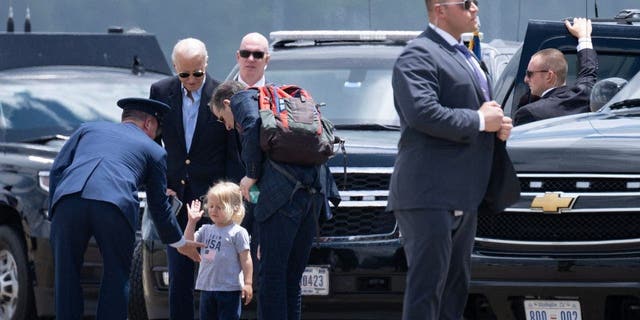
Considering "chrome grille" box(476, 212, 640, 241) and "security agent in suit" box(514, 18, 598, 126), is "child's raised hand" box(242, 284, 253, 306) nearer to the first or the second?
"chrome grille" box(476, 212, 640, 241)

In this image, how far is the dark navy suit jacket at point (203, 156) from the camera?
34.4ft

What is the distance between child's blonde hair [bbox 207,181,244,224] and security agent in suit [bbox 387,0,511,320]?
5.96ft

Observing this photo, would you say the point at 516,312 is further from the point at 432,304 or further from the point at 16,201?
the point at 16,201

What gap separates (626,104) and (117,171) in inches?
110

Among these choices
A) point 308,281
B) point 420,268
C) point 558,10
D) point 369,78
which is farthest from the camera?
point 558,10

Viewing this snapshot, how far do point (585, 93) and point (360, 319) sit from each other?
207 cm

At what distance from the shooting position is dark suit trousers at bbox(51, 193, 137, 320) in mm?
9461

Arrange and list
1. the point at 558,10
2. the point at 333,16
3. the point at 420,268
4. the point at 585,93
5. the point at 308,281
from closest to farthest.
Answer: the point at 420,268 → the point at 308,281 → the point at 585,93 → the point at 558,10 → the point at 333,16

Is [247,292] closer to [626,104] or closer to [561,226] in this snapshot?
[561,226]

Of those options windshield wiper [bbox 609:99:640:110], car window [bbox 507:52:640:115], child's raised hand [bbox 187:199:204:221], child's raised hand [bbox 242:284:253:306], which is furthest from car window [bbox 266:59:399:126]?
child's raised hand [bbox 242:284:253:306]

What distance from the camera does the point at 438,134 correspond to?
818 centimetres

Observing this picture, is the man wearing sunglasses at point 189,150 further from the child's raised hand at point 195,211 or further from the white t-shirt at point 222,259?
the white t-shirt at point 222,259

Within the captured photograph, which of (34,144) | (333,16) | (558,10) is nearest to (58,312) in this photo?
(34,144)

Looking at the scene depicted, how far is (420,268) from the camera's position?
8.29 metres
